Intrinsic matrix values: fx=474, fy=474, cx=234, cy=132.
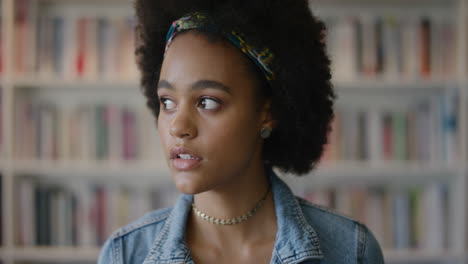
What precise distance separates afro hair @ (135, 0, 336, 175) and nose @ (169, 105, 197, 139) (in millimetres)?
164

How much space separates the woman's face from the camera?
81 centimetres

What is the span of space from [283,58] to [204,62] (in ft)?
0.51

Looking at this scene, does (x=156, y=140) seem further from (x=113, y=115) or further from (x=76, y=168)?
(x=76, y=168)

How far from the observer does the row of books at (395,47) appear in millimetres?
2088

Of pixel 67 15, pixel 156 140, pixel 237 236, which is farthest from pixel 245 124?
pixel 67 15

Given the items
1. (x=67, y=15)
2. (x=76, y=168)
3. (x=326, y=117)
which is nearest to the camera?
(x=326, y=117)

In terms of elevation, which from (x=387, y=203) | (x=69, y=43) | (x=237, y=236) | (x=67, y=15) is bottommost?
(x=387, y=203)

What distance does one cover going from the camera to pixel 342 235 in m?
0.94

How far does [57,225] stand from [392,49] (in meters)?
1.68

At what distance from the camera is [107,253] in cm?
91

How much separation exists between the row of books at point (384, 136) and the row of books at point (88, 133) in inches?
32.8

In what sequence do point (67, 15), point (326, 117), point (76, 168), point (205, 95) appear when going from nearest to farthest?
point (205, 95) < point (326, 117) < point (76, 168) < point (67, 15)

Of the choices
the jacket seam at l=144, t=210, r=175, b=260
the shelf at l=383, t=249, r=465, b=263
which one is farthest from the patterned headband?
the shelf at l=383, t=249, r=465, b=263

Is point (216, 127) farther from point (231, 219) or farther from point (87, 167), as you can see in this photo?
point (87, 167)
